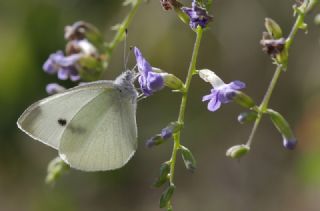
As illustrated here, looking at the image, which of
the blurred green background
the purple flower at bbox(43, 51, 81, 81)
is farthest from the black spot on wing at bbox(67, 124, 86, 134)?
the blurred green background

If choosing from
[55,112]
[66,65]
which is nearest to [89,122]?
[55,112]

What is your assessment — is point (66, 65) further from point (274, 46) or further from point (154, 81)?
point (274, 46)

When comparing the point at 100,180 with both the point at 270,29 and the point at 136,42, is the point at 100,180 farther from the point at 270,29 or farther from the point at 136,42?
the point at 270,29

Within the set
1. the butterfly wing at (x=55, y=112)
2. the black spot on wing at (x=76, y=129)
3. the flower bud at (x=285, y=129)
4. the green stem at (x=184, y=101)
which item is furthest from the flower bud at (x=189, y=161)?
the black spot on wing at (x=76, y=129)

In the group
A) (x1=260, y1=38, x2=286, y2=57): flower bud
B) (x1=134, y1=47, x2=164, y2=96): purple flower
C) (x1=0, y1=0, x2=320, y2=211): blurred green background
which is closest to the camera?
(x1=260, y1=38, x2=286, y2=57): flower bud

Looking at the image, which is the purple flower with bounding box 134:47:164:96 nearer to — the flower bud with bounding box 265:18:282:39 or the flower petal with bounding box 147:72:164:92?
the flower petal with bounding box 147:72:164:92

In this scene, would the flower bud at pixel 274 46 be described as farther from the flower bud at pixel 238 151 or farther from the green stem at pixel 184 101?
the flower bud at pixel 238 151

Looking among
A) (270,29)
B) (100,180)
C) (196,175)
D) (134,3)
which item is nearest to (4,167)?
(100,180)
